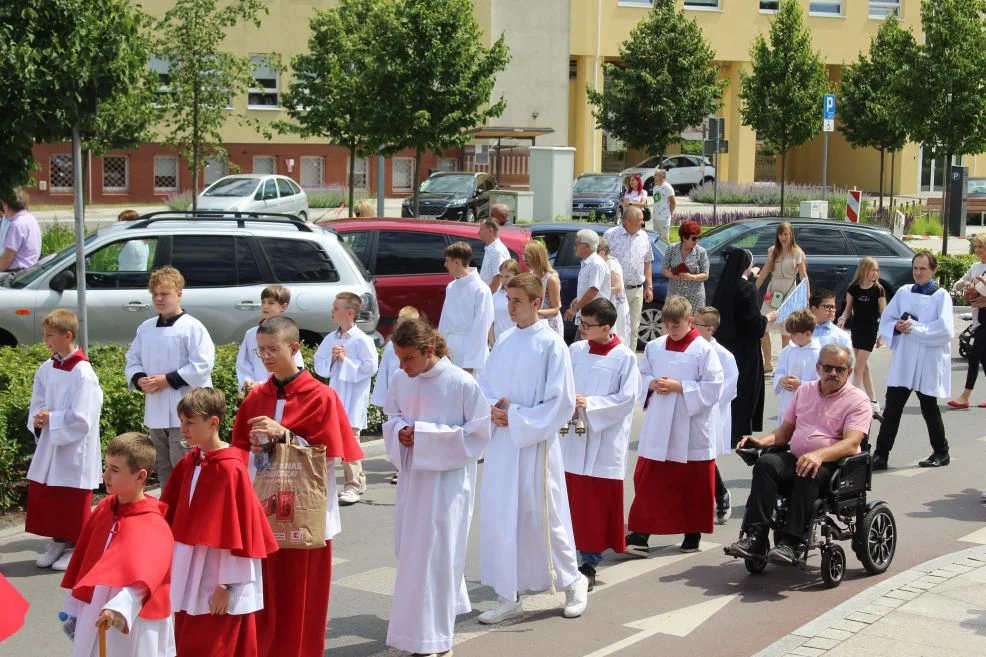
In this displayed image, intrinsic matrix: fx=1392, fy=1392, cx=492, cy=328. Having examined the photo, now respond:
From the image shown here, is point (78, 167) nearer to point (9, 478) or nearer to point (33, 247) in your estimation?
point (9, 478)

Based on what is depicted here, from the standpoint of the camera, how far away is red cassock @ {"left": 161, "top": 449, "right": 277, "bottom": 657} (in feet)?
19.5

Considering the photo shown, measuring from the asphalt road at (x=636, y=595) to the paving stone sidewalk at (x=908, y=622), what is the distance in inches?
9.2

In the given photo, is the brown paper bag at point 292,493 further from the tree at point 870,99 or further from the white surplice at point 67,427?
the tree at point 870,99

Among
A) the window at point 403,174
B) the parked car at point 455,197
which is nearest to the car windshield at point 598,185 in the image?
the parked car at point 455,197

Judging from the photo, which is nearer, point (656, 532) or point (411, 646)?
point (411, 646)

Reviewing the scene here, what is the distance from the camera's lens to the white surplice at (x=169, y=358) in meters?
9.34

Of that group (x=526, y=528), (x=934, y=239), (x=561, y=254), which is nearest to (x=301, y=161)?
(x=934, y=239)

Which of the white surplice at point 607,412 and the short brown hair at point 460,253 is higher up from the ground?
the short brown hair at point 460,253

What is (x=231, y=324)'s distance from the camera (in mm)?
13703

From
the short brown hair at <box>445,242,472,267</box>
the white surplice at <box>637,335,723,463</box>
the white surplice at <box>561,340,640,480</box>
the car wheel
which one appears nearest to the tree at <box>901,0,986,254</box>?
the car wheel

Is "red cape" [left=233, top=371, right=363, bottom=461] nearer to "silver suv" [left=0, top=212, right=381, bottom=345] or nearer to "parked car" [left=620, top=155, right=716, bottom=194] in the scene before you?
"silver suv" [left=0, top=212, right=381, bottom=345]

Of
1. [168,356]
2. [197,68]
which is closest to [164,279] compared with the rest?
[168,356]

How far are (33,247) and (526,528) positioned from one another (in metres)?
9.73

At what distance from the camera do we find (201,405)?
Result: 5.96 meters
